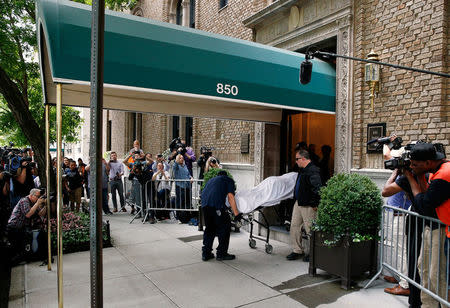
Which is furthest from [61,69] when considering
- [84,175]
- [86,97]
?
[84,175]

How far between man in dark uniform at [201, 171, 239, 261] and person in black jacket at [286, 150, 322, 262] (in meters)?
1.20

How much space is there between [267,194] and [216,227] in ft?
4.26

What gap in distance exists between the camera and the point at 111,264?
5762mm

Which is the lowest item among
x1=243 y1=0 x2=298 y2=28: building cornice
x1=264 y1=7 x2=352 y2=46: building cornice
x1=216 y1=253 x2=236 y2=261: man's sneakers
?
x1=216 y1=253 x2=236 y2=261: man's sneakers

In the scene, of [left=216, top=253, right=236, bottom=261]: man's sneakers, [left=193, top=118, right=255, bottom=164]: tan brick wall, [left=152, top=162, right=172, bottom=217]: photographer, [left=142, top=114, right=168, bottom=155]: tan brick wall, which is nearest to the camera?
[left=216, top=253, right=236, bottom=261]: man's sneakers

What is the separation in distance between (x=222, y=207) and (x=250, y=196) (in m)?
0.78

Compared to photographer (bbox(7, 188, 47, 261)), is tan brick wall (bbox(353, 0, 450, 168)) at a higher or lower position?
higher

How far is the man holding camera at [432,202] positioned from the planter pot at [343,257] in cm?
117

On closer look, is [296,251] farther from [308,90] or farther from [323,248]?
[308,90]

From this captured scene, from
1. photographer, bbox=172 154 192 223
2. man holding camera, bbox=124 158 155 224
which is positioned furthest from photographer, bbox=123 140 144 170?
photographer, bbox=172 154 192 223

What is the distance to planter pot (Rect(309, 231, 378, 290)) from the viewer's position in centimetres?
469

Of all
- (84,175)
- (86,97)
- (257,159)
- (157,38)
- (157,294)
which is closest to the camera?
(157,294)

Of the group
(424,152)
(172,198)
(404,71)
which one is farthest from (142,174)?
(424,152)

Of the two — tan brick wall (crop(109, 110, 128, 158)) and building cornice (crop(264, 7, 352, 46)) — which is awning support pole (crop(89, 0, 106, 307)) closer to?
building cornice (crop(264, 7, 352, 46))
